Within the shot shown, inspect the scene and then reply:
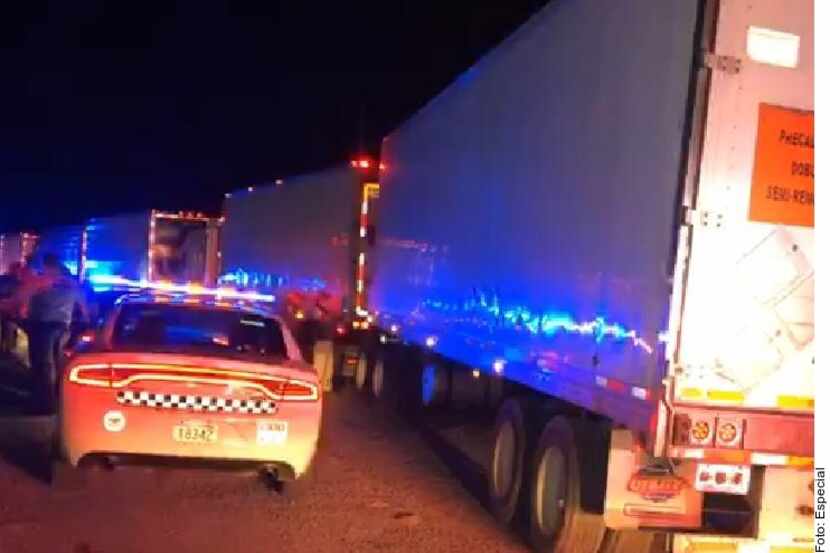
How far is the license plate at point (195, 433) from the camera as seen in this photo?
797cm

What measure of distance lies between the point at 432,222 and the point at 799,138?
7.13 metres

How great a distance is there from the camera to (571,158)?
7.91 metres

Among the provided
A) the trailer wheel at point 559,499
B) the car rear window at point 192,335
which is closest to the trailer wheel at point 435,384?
the car rear window at point 192,335

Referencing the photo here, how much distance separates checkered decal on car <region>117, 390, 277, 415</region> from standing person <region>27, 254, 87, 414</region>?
5359 mm

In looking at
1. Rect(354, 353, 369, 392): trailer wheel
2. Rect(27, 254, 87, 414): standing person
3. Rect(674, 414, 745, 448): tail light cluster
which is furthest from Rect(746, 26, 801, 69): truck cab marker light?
Rect(354, 353, 369, 392): trailer wheel

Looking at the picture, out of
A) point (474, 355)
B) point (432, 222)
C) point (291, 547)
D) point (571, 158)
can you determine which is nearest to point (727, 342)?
point (571, 158)

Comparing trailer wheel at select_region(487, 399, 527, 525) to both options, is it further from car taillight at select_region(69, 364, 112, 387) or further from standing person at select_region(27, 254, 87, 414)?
standing person at select_region(27, 254, 87, 414)

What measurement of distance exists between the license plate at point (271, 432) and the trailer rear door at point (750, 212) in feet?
10.5

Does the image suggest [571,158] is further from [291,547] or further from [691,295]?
[291,547]

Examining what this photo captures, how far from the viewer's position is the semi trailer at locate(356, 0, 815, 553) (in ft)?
19.3

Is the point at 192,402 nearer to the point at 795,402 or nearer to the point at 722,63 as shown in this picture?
the point at 795,402

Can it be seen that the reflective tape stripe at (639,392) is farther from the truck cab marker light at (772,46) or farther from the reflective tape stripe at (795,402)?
the truck cab marker light at (772,46)

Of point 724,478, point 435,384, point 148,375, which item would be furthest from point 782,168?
point 435,384

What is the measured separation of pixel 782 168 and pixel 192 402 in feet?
13.8
